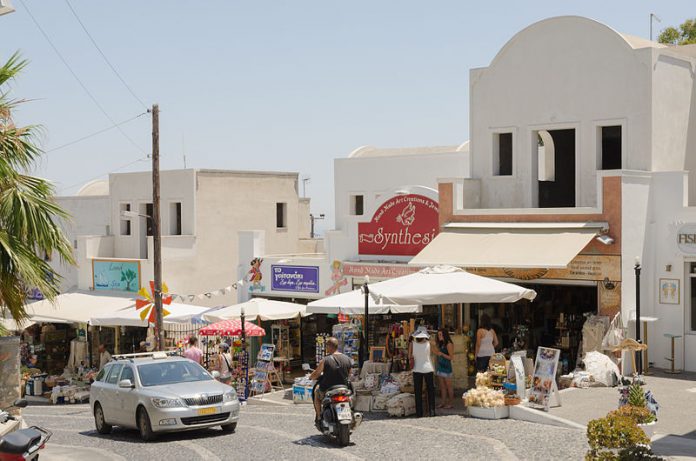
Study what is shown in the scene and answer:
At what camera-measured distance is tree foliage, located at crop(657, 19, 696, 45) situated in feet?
128

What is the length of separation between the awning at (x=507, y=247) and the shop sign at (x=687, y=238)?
1780 millimetres

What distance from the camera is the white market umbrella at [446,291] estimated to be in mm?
18703

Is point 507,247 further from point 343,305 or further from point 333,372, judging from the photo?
point 333,372

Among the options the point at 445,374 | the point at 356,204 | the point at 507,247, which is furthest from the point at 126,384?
the point at 356,204

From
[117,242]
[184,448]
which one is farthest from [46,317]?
[184,448]

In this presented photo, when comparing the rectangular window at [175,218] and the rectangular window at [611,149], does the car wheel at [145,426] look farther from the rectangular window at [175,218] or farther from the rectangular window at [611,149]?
the rectangular window at [175,218]

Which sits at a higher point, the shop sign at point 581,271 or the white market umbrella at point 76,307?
the shop sign at point 581,271

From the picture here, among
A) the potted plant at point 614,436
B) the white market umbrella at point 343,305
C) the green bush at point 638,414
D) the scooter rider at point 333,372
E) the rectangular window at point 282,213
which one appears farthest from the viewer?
the rectangular window at point 282,213

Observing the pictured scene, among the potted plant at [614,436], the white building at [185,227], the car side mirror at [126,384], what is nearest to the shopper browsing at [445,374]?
the car side mirror at [126,384]

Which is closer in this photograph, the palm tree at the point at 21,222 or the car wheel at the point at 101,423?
the palm tree at the point at 21,222

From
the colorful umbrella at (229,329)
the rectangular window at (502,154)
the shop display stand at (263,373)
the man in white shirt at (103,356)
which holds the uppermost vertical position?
the rectangular window at (502,154)

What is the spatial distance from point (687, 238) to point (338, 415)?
1069 centimetres

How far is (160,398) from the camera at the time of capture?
16.5 meters

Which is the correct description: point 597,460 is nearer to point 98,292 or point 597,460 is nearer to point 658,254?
point 658,254
